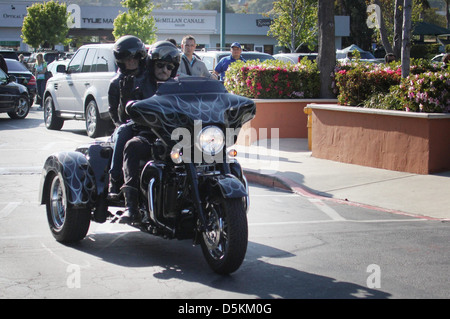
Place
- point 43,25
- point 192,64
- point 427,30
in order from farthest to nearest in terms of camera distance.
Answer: point 427,30, point 43,25, point 192,64

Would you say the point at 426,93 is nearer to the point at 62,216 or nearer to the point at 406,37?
the point at 406,37

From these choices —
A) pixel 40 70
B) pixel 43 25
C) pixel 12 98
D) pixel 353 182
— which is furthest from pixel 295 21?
pixel 353 182

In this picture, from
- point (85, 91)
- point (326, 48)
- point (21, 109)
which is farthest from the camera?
point (21, 109)

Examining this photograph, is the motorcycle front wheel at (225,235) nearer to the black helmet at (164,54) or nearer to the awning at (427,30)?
the black helmet at (164,54)

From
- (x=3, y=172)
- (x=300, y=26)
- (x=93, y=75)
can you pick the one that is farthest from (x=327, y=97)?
(x=300, y=26)

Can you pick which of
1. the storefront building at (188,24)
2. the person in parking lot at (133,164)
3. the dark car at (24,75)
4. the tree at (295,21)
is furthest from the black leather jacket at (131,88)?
the storefront building at (188,24)

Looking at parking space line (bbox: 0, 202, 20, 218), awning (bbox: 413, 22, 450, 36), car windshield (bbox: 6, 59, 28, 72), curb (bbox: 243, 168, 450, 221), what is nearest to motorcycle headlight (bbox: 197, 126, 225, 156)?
parking space line (bbox: 0, 202, 20, 218)

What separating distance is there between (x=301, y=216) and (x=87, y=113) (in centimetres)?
871

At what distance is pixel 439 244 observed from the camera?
274 inches

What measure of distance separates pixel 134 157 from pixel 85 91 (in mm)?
10387

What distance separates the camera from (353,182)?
10.4m

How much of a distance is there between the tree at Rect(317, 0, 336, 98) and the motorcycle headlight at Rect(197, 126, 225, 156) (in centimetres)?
964

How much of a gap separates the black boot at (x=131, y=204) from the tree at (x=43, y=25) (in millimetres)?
50512

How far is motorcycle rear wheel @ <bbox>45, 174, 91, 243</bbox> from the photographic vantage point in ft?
21.5
